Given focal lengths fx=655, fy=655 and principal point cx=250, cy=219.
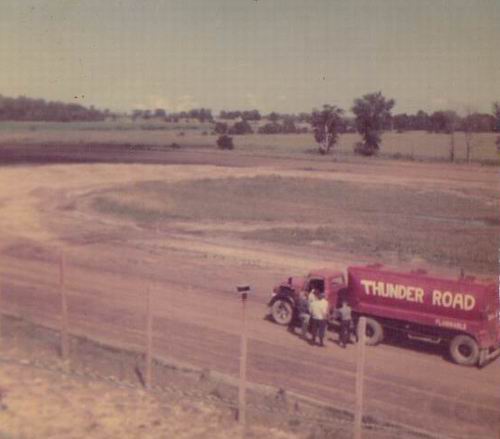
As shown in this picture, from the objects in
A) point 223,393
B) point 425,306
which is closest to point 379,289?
point 425,306

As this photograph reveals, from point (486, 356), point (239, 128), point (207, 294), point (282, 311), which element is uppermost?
point (239, 128)

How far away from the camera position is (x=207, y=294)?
25.6 metres

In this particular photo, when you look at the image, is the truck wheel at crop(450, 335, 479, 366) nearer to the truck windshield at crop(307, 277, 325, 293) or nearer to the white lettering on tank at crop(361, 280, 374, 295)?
the white lettering on tank at crop(361, 280, 374, 295)

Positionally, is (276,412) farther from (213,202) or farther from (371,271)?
(213,202)

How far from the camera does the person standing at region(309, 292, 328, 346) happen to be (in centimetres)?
1903

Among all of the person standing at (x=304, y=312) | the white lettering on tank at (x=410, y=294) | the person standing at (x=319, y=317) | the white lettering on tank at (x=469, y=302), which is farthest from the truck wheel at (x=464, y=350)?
the person standing at (x=304, y=312)

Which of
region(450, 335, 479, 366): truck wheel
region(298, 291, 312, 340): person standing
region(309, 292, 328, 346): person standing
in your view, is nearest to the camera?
region(450, 335, 479, 366): truck wheel

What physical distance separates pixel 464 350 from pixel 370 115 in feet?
261

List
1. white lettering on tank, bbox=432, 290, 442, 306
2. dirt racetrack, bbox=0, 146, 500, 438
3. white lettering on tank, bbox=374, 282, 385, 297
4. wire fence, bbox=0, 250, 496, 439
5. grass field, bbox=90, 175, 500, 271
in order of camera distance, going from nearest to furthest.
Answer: wire fence, bbox=0, 250, 496, 439 → dirt racetrack, bbox=0, 146, 500, 438 → white lettering on tank, bbox=432, 290, 442, 306 → white lettering on tank, bbox=374, 282, 385, 297 → grass field, bbox=90, 175, 500, 271

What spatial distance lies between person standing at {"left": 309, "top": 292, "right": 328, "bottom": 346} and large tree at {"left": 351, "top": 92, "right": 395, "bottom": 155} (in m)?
76.4

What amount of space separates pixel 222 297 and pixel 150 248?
1209 centimetres

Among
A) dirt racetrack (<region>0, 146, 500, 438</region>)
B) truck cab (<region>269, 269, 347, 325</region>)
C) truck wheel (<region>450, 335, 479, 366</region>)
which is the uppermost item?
truck cab (<region>269, 269, 347, 325</region>)

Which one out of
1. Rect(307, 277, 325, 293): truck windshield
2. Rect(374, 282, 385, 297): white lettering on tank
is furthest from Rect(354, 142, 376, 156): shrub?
Rect(374, 282, 385, 297): white lettering on tank

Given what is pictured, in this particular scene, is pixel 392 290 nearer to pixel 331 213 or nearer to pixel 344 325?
pixel 344 325
